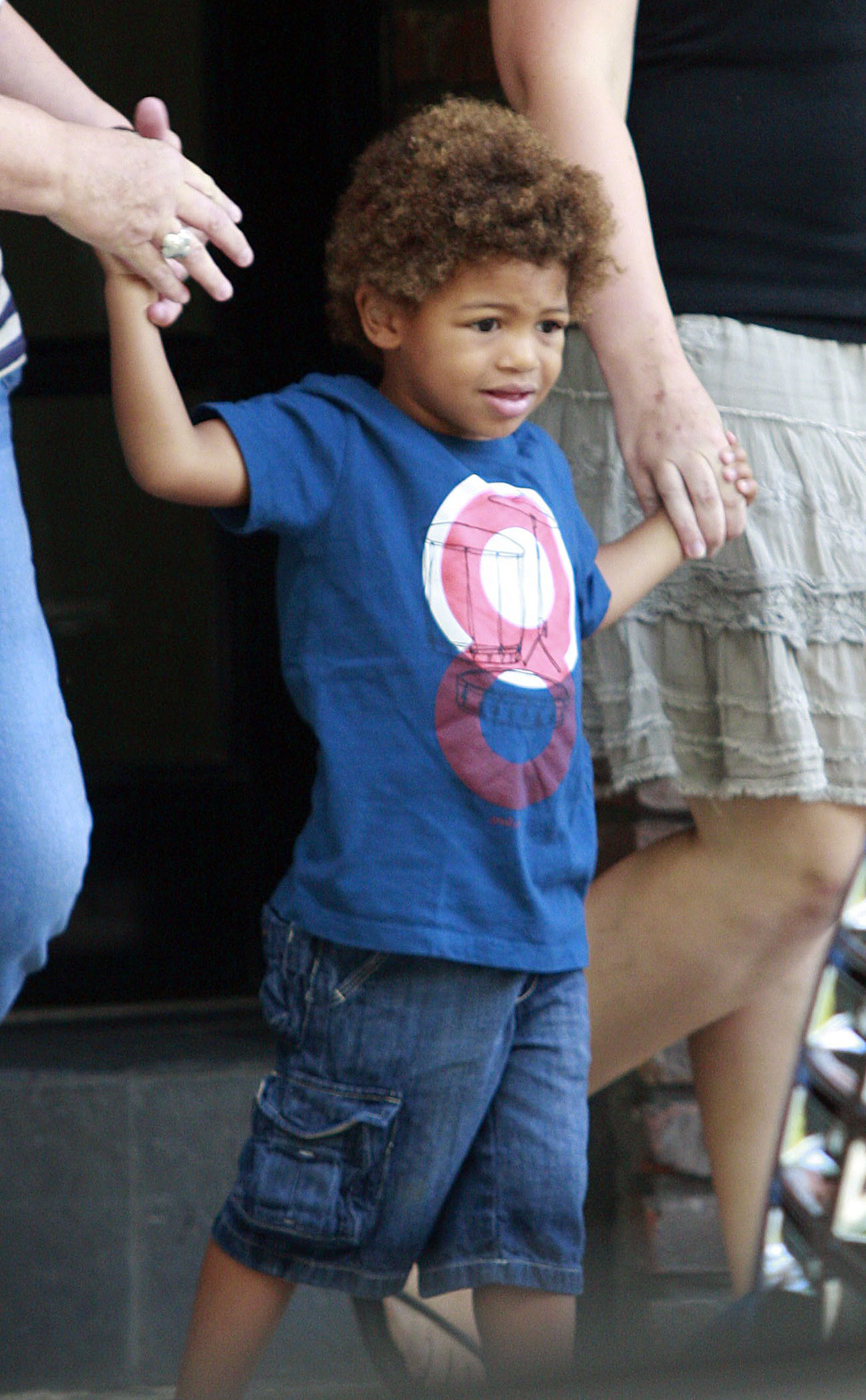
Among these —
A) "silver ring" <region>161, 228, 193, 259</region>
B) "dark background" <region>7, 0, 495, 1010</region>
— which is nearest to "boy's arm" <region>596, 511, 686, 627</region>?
"silver ring" <region>161, 228, 193, 259</region>

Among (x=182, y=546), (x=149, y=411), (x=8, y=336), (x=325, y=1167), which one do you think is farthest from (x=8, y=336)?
(x=182, y=546)

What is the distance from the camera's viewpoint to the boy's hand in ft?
4.80

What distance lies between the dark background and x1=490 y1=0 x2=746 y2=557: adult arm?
837mm

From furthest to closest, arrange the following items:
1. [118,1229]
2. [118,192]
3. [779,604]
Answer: [118,1229], [779,604], [118,192]

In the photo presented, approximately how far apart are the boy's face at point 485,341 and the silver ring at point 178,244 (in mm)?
212

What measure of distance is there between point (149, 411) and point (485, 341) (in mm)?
297

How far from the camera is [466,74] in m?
2.21

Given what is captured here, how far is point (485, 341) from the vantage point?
4.47 ft

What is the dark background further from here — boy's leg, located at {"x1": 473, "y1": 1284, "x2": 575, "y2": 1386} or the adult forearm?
boy's leg, located at {"x1": 473, "y1": 1284, "x2": 575, "y2": 1386}

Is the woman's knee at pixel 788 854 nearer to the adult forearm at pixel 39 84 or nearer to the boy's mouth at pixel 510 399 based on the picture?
the boy's mouth at pixel 510 399

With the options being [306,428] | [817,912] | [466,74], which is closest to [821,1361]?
[306,428]

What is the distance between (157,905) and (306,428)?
4.22 ft

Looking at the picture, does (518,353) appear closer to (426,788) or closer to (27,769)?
(426,788)

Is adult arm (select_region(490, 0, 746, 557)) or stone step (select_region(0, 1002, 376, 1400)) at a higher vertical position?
adult arm (select_region(490, 0, 746, 557))
